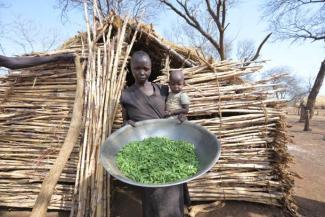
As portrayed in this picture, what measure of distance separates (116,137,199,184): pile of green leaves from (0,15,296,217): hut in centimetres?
117

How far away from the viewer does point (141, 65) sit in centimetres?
276

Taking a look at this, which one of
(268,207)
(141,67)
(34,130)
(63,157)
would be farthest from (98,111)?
(268,207)

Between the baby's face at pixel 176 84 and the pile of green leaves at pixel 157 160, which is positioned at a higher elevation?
the baby's face at pixel 176 84

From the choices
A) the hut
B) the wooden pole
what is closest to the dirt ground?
the hut

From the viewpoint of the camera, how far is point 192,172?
7.68 feet

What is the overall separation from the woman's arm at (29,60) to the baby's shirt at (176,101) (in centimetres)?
182

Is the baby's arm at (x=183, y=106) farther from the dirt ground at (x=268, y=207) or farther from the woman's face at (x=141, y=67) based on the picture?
the dirt ground at (x=268, y=207)

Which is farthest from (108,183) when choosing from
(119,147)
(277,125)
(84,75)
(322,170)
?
(322,170)

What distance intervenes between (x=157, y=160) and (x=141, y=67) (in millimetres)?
879

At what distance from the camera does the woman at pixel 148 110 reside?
263 centimetres

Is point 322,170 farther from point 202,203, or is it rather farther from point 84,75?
point 84,75

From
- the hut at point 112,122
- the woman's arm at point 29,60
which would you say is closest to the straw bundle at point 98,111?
the hut at point 112,122

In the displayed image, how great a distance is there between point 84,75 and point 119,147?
6.19 ft

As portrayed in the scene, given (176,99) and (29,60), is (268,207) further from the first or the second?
(29,60)
